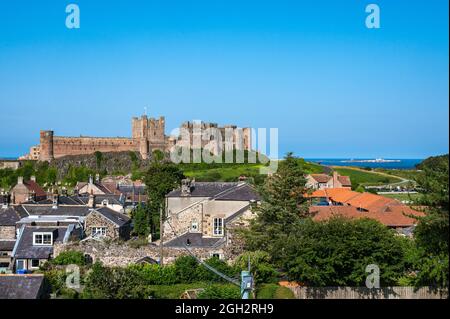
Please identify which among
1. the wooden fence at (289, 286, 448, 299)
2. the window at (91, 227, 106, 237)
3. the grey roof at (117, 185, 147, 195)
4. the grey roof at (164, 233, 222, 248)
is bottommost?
the wooden fence at (289, 286, 448, 299)

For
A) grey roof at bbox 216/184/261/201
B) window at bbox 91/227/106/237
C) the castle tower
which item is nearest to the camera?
window at bbox 91/227/106/237

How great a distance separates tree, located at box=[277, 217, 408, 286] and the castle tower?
295ft

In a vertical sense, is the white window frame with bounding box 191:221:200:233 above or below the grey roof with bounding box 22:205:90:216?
below

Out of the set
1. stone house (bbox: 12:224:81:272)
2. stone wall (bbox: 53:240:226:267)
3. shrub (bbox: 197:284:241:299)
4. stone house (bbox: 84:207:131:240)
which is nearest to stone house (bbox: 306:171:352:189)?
stone house (bbox: 84:207:131:240)

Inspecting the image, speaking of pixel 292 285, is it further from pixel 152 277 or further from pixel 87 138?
pixel 87 138

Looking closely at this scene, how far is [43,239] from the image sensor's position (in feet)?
98.7

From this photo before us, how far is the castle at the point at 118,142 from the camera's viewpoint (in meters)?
109

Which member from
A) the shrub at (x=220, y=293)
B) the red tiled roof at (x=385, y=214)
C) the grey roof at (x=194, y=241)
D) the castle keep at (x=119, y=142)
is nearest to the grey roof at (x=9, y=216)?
the grey roof at (x=194, y=241)

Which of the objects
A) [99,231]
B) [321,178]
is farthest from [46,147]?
[99,231]

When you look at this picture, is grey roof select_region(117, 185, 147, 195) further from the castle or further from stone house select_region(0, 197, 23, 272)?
the castle

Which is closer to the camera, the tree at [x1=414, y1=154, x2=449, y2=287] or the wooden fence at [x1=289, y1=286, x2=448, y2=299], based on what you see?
the tree at [x1=414, y1=154, x2=449, y2=287]

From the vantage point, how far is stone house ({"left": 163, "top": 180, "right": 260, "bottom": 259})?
30922 mm
